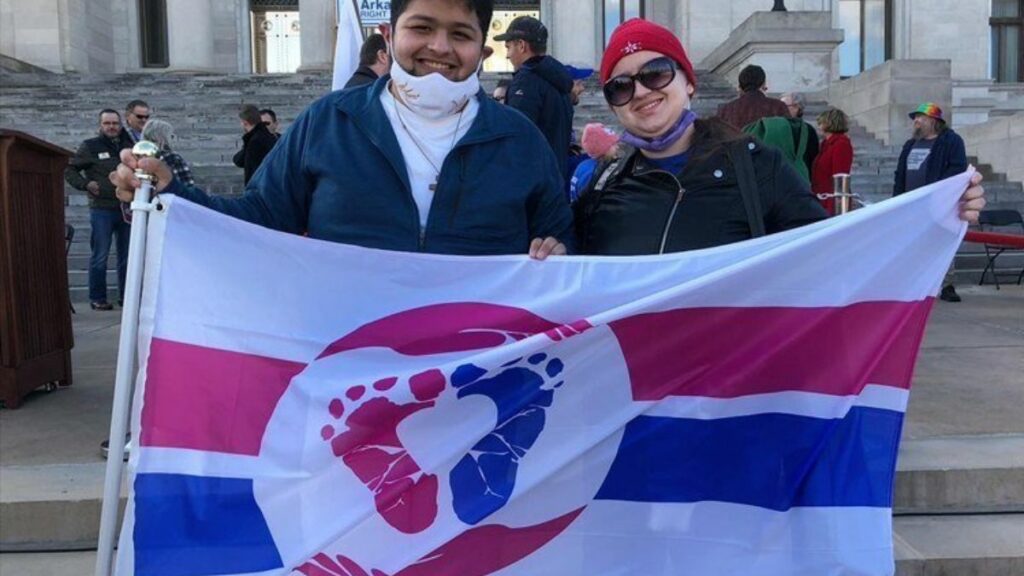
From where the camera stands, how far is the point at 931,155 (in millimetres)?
8906

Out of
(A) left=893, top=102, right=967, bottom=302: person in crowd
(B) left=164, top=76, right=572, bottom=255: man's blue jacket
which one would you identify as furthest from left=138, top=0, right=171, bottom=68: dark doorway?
(B) left=164, top=76, right=572, bottom=255: man's blue jacket

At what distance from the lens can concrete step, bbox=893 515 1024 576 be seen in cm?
349

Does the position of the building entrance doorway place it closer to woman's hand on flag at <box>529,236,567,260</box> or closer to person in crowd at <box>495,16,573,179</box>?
person in crowd at <box>495,16,573,179</box>

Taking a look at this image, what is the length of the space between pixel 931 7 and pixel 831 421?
2521cm

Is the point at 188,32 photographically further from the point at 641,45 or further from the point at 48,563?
the point at 641,45

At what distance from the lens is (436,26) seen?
7.94 feet

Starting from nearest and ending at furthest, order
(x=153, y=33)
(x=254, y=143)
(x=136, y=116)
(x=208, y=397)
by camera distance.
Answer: (x=208, y=397) < (x=254, y=143) < (x=136, y=116) < (x=153, y=33)

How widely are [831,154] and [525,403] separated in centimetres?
697

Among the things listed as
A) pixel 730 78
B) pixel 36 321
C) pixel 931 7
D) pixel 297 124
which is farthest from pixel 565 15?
pixel 297 124

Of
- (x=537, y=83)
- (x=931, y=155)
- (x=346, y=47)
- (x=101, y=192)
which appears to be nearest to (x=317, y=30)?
(x=101, y=192)

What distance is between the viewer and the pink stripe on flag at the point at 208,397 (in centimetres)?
230

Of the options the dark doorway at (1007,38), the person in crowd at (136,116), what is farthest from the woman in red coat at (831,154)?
the dark doorway at (1007,38)

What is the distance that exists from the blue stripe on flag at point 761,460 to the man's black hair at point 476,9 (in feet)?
4.00

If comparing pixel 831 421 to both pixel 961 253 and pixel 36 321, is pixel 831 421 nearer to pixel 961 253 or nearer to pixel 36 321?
pixel 36 321
